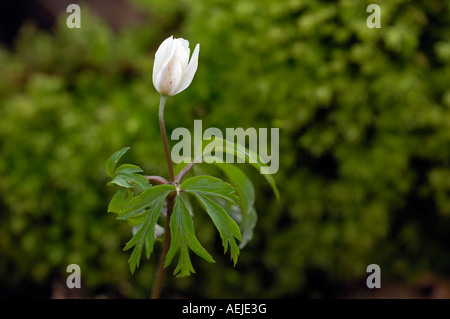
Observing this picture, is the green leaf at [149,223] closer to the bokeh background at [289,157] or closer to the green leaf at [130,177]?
the green leaf at [130,177]

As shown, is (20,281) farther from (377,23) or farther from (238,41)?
(377,23)

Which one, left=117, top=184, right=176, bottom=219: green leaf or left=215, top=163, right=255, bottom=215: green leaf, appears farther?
left=215, top=163, right=255, bottom=215: green leaf

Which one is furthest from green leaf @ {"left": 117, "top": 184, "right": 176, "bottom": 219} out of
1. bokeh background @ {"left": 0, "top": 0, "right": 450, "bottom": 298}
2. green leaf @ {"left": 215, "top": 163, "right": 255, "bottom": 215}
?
bokeh background @ {"left": 0, "top": 0, "right": 450, "bottom": 298}

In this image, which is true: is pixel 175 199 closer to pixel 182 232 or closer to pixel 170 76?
pixel 182 232

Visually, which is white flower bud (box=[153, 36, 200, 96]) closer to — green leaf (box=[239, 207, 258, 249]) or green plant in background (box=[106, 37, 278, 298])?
green plant in background (box=[106, 37, 278, 298])

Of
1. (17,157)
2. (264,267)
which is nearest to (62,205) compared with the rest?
(17,157)

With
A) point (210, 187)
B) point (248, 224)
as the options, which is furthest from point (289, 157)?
point (210, 187)

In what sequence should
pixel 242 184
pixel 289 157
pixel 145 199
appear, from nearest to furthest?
pixel 145 199
pixel 242 184
pixel 289 157
